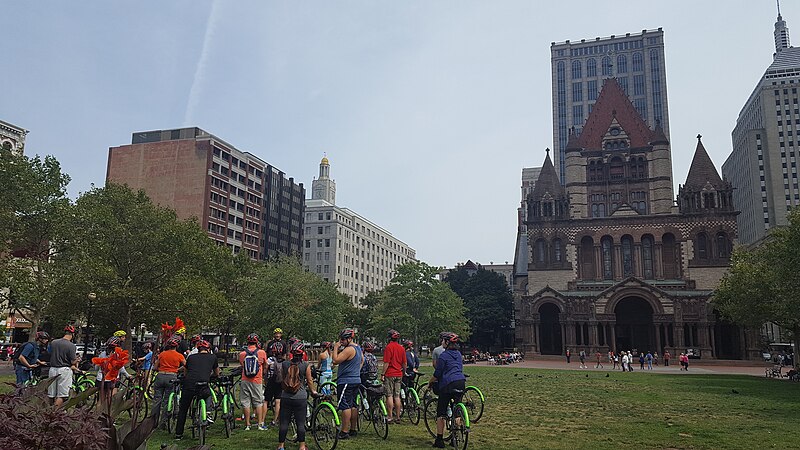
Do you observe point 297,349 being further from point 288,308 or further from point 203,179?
point 203,179

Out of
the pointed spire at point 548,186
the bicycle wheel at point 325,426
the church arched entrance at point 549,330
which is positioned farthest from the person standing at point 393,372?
the pointed spire at point 548,186

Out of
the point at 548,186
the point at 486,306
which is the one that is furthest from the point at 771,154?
the point at 486,306

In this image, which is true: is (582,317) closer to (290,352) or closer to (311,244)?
(290,352)

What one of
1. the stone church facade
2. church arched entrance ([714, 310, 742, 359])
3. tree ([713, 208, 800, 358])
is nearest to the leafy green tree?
tree ([713, 208, 800, 358])

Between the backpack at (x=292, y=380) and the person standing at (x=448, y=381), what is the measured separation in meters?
2.70

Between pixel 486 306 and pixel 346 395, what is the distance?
70113 millimetres

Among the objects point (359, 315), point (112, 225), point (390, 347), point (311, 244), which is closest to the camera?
point (390, 347)

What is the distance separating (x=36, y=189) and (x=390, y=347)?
26.7 meters

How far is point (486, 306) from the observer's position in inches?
3172

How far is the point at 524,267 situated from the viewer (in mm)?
95938

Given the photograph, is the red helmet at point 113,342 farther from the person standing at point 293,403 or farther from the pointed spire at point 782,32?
the pointed spire at point 782,32

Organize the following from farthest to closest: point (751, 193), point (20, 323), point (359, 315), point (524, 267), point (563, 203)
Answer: point (751, 193) < point (524, 267) < point (359, 315) < point (563, 203) < point (20, 323)

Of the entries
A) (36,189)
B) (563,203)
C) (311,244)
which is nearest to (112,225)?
(36,189)

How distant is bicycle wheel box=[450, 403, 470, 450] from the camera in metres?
10.7
